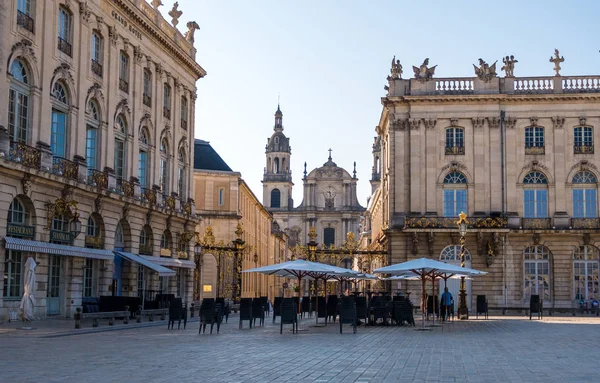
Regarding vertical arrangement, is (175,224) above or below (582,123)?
below

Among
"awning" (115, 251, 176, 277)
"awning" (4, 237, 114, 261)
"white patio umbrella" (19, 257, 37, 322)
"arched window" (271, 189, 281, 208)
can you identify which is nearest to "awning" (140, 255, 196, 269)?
"awning" (115, 251, 176, 277)

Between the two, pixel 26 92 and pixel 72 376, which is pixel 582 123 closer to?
pixel 26 92

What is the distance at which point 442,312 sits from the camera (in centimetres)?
3616

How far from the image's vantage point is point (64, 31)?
32406 mm

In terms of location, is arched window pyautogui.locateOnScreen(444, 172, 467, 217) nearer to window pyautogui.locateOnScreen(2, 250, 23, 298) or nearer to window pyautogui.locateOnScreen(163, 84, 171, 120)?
window pyautogui.locateOnScreen(163, 84, 171, 120)

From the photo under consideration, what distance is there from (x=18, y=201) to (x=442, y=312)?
17491 mm

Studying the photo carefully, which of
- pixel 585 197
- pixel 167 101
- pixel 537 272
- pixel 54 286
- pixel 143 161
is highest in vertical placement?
pixel 167 101

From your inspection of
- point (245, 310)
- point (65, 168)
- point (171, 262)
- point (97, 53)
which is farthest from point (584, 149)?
point (65, 168)

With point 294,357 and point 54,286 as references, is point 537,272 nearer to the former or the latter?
point 54,286

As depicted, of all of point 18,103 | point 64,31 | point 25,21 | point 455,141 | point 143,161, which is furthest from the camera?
point 455,141

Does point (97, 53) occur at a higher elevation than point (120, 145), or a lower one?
higher

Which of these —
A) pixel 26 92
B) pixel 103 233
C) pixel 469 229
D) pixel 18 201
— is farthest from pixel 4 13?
pixel 469 229

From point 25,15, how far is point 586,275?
34744mm

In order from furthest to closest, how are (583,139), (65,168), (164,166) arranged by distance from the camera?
(583,139) → (164,166) → (65,168)
